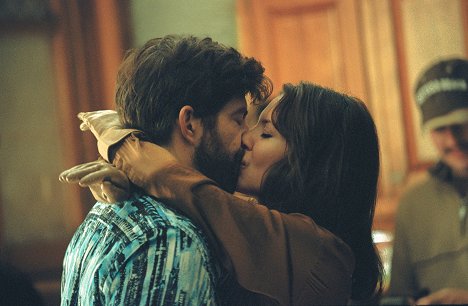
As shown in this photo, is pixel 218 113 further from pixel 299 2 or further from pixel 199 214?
pixel 299 2

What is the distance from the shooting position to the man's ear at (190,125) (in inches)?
74.8

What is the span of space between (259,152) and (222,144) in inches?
9.4

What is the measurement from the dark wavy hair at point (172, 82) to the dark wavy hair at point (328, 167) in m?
0.30

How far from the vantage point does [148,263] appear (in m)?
1.60

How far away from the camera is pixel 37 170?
16.0 feet

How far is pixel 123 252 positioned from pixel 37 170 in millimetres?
3365

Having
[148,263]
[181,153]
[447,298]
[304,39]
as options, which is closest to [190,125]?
[181,153]

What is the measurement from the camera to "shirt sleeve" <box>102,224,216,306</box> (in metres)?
1.59

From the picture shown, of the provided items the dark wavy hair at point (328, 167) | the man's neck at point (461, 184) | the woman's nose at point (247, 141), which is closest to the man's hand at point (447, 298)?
the man's neck at point (461, 184)

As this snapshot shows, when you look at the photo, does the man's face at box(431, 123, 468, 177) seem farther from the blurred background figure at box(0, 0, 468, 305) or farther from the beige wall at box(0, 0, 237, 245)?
the beige wall at box(0, 0, 237, 245)

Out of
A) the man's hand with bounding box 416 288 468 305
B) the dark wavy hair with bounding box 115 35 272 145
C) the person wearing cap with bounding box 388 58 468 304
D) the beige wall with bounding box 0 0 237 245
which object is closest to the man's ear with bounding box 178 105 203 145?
the dark wavy hair with bounding box 115 35 272 145

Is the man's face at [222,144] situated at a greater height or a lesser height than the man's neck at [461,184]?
greater

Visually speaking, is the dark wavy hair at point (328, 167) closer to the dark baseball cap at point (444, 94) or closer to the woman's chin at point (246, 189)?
the woman's chin at point (246, 189)

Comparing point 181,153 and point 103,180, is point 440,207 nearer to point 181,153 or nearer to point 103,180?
point 181,153
